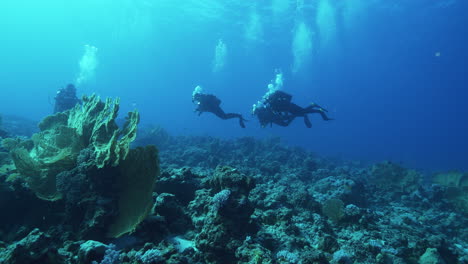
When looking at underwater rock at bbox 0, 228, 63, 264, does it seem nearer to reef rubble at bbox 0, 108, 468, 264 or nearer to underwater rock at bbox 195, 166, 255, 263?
reef rubble at bbox 0, 108, 468, 264

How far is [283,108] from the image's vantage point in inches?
577

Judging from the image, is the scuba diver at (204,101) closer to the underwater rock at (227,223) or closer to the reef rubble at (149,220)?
the reef rubble at (149,220)

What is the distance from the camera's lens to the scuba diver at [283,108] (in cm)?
1439

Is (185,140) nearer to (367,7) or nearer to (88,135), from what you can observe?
(88,135)

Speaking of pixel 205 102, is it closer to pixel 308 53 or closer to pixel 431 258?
pixel 431 258

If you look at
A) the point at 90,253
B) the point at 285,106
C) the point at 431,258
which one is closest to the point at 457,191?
the point at 285,106

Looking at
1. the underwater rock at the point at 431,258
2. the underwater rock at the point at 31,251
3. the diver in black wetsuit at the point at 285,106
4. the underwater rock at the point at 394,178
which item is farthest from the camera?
the diver in black wetsuit at the point at 285,106

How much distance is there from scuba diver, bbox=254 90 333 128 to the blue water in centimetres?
683

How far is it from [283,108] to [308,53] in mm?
82834

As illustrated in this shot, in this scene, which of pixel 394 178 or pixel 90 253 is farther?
pixel 394 178

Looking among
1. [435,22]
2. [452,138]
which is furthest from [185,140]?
[452,138]

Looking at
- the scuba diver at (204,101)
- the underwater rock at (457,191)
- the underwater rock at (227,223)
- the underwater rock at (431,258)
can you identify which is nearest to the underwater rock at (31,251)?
the underwater rock at (227,223)

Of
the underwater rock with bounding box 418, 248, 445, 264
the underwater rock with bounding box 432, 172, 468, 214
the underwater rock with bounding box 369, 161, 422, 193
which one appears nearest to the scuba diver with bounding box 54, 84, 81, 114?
the underwater rock with bounding box 369, 161, 422, 193

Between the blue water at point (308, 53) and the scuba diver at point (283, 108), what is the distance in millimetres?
6829
